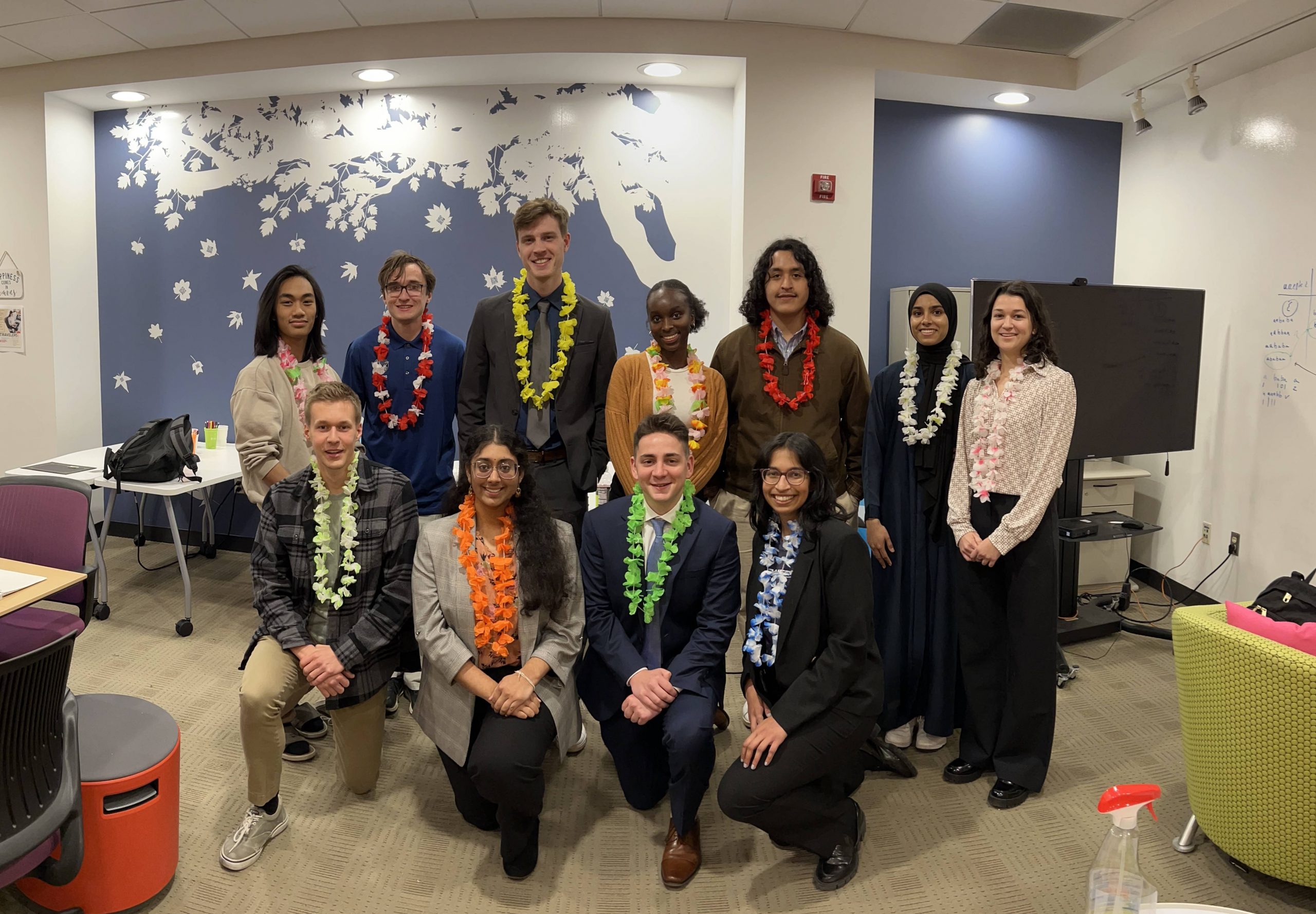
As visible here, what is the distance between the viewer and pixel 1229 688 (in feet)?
7.27

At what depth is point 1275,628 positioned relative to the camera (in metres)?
2.20

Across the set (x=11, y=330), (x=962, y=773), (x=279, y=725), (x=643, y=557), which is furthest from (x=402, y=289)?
(x=11, y=330)

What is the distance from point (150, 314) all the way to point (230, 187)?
988mm

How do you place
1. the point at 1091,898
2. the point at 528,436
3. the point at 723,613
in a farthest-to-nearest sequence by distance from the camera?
the point at 528,436 → the point at 723,613 → the point at 1091,898

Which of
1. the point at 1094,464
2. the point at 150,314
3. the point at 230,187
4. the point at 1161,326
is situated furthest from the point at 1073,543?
the point at 150,314

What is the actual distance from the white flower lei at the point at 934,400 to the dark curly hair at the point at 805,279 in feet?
1.15

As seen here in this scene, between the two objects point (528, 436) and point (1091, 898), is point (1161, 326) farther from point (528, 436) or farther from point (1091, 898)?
point (1091, 898)

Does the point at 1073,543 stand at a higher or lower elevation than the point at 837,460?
lower

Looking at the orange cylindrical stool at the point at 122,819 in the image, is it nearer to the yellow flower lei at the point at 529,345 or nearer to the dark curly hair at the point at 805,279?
the yellow flower lei at the point at 529,345

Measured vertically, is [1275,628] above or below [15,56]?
below

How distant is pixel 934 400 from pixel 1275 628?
114cm

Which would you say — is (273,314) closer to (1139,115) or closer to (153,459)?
(153,459)

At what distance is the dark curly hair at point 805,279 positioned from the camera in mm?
2934

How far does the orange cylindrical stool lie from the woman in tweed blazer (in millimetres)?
679
